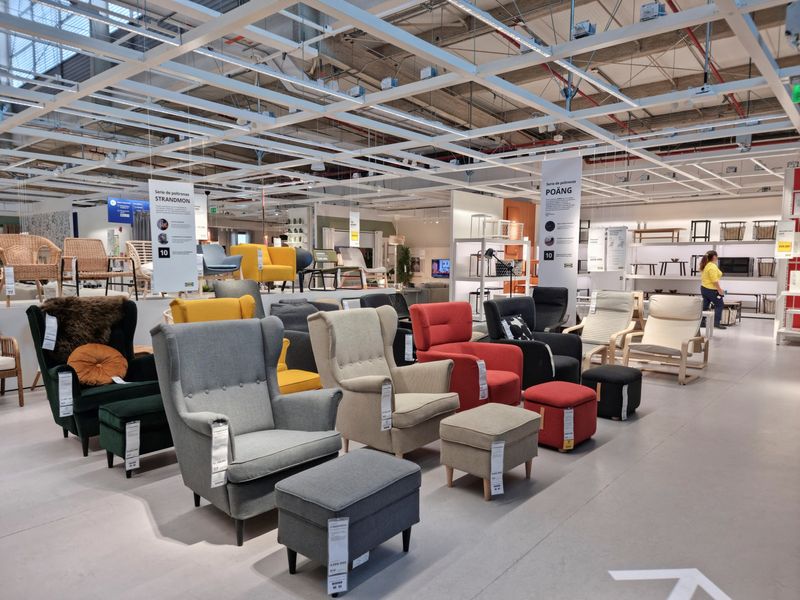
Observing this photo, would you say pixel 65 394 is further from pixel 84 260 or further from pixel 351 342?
pixel 84 260

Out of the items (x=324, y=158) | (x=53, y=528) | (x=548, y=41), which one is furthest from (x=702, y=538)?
(x=324, y=158)

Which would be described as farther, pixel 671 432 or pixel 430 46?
pixel 430 46

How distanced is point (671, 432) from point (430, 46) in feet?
13.0

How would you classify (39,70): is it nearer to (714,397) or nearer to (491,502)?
(491,502)

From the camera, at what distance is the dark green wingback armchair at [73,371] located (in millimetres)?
3545

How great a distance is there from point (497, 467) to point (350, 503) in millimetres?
1159

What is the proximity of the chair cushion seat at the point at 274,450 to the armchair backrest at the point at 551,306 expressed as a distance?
445 centimetres

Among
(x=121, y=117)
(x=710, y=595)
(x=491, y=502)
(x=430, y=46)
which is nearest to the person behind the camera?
(x=710, y=595)

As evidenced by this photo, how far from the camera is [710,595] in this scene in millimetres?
2141

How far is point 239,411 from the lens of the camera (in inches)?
113

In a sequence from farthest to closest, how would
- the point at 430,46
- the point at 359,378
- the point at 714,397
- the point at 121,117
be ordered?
the point at 121,117 < the point at 714,397 < the point at 430,46 < the point at 359,378

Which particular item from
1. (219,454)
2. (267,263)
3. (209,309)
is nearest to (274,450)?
(219,454)

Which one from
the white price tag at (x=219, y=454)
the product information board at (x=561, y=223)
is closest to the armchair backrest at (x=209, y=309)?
the white price tag at (x=219, y=454)

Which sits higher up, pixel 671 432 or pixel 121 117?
pixel 121 117
